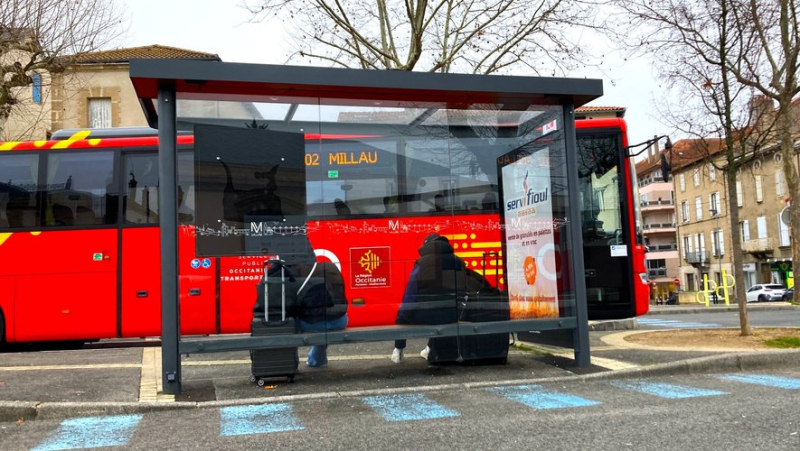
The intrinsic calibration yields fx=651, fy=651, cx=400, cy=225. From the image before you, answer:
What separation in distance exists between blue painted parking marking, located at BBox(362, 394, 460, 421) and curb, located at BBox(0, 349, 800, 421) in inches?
9.5

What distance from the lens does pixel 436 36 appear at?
18.1 meters

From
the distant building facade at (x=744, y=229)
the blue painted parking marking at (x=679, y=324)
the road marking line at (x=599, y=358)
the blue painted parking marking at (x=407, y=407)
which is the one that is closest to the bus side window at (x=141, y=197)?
the blue painted parking marking at (x=407, y=407)

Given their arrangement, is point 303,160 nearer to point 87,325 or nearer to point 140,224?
point 140,224

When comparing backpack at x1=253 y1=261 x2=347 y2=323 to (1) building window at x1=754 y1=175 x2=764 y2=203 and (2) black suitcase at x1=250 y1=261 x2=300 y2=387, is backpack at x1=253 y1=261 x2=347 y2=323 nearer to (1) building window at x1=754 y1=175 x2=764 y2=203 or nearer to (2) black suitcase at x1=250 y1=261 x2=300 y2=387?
(2) black suitcase at x1=250 y1=261 x2=300 y2=387

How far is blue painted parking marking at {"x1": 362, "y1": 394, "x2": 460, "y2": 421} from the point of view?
18.1 feet

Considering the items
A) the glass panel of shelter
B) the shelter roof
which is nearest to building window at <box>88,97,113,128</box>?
the shelter roof

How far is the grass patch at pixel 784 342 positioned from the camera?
8.43 metres

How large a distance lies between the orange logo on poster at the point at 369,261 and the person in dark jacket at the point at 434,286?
49 centimetres

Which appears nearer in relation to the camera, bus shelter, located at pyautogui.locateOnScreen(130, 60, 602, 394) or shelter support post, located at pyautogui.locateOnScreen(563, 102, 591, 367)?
bus shelter, located at pyautogui.locateOnScreen(130, 60, 602, 394)

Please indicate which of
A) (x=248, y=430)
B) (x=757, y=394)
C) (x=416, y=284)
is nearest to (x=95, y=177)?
(x=416, y=284)

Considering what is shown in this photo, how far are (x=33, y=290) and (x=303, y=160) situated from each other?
6009 mm

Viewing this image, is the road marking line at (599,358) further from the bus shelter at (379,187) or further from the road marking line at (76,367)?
the road marking line at (76,367)

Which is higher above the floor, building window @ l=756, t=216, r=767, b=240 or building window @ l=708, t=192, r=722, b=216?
building window @ l=708, t=192, r=722, b=216

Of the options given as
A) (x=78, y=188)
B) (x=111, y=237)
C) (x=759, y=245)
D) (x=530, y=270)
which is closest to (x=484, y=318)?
(x=530, y=270)
